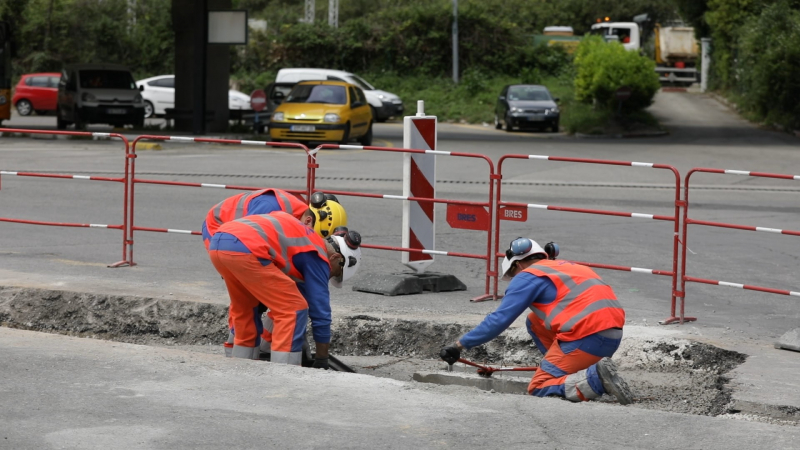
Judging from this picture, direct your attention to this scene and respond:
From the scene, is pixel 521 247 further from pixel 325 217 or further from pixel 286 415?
pixel 286 415

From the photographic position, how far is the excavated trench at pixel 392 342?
6.95 metres

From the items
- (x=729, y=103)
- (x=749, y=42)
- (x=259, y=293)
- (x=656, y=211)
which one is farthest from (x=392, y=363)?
(x=729, y=103)

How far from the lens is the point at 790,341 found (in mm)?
7453

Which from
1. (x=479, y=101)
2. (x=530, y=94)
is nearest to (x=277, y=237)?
(x=530, y=94)

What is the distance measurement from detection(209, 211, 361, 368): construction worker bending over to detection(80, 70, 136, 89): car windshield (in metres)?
23.5

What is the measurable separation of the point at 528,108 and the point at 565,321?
26.0m

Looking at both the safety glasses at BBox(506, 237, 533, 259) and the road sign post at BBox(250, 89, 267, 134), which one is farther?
the road sign post at BBox(250, 89, 267, 134)

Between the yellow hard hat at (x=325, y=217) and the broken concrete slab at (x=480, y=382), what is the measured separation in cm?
131

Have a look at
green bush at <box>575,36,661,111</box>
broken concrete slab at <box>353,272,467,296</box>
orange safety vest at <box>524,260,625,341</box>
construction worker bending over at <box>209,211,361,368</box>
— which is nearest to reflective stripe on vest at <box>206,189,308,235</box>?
construction worker bending over at <box>209,211,361,368</box>

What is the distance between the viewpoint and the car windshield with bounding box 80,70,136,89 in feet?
94.0

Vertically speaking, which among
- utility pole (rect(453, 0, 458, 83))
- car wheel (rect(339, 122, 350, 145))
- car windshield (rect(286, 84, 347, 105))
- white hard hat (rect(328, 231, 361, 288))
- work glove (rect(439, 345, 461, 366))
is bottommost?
work glove (rect(439, 345, 461, 366))

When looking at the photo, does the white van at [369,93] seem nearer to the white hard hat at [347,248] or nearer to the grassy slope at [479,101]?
the grassy slope at [479,101]

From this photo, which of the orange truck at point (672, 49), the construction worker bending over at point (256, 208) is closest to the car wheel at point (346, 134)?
the construction worker bending over at point (256, 208)

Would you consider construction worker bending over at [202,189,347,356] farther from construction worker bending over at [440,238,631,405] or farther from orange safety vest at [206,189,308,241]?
construction worker bending over at [440,238,631,405]
